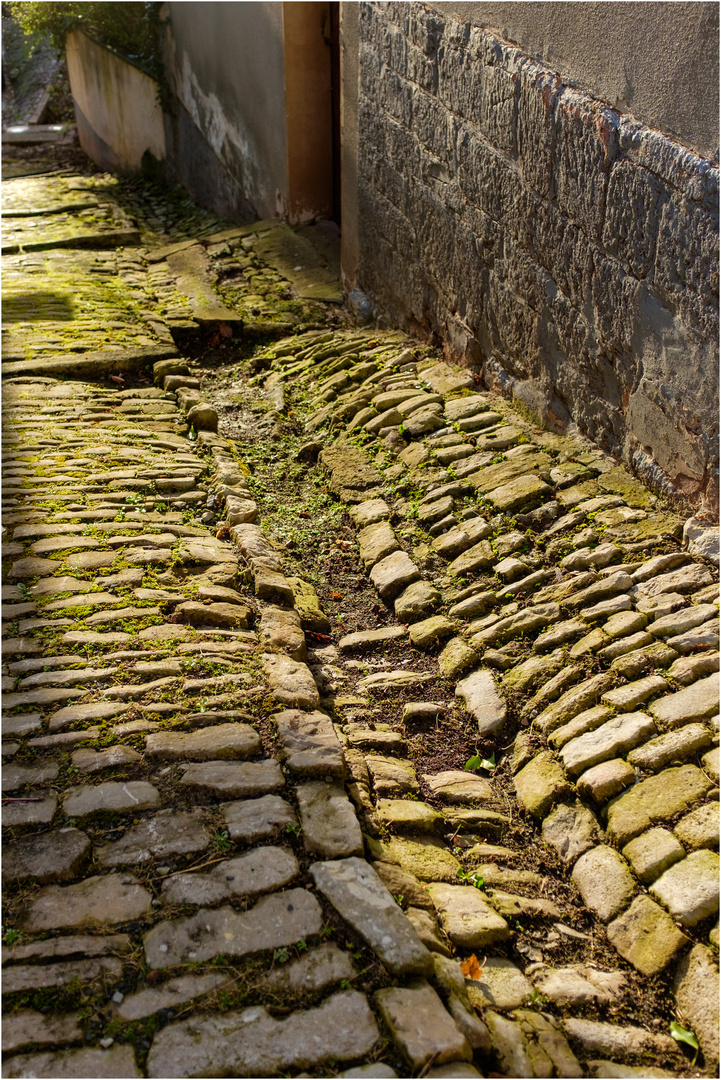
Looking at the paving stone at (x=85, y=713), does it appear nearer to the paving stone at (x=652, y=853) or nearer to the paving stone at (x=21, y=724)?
the paving stone at (x=21, y=724)

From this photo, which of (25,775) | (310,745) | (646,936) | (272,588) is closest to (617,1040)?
(646,936)

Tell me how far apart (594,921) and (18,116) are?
20.5 metres

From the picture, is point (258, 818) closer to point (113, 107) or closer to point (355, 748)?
point (355, 748)

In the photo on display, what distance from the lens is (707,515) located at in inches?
140

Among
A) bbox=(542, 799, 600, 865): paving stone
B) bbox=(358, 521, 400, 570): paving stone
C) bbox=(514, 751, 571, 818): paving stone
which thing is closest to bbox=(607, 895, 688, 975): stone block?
bbox=(542, 799, 600, 865): paving stone

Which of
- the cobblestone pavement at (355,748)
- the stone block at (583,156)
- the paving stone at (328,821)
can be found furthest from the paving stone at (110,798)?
the stone block at (583,156)

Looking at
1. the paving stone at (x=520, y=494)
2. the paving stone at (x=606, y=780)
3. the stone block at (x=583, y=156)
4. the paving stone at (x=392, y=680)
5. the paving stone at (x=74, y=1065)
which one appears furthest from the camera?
the paving stone at (x=520, y=494)

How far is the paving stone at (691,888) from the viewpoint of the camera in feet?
8.18

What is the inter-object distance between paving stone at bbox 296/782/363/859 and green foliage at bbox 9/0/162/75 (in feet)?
40.9

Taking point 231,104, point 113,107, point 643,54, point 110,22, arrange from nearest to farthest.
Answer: point 643,54
point 231,104
point 110,22
point 113,107

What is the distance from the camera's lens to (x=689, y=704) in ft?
9.84

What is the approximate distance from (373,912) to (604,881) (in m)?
0.79

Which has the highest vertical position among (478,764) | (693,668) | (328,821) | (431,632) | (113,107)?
(113,107)

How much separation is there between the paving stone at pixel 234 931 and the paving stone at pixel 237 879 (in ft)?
0.13
